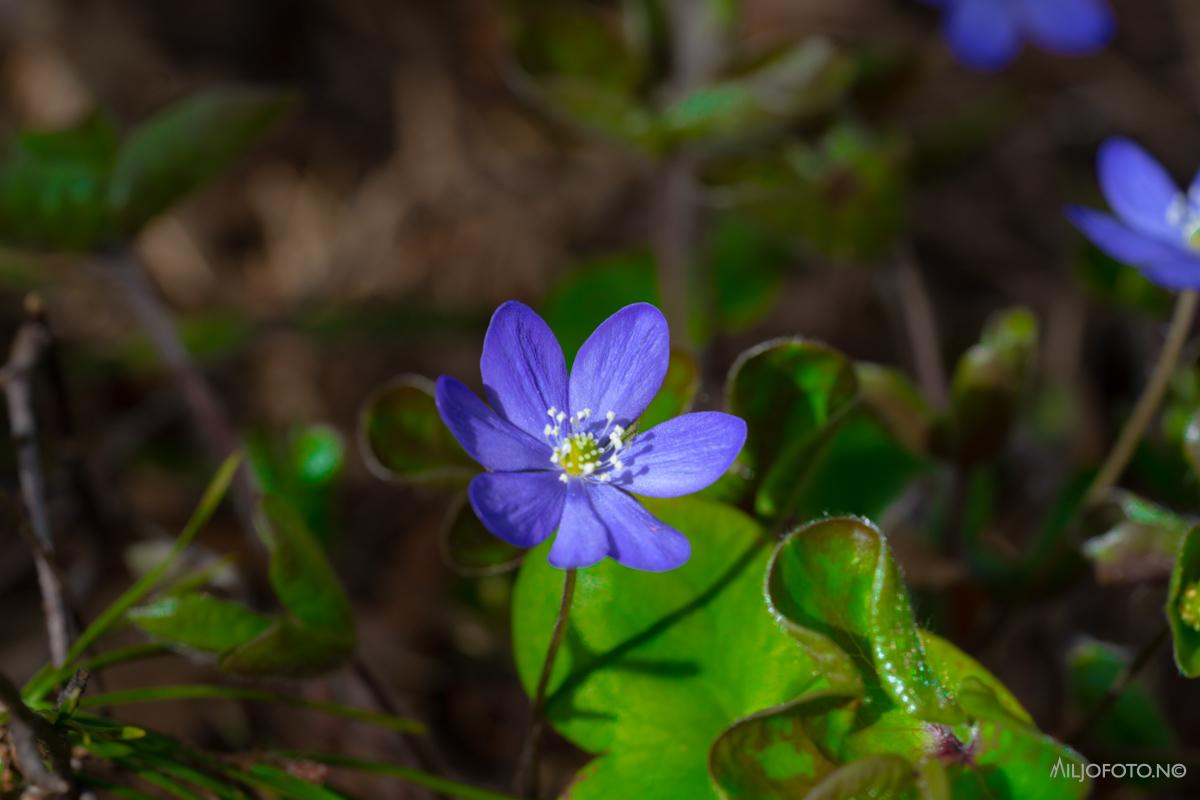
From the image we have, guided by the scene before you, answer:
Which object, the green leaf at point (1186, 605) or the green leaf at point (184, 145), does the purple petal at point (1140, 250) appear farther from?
the green leaf at point (184, 145)

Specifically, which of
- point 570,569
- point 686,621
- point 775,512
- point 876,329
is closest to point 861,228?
point 876,329

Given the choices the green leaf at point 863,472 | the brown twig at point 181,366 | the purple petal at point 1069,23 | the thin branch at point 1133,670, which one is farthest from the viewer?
the purple petal at point 1069,23

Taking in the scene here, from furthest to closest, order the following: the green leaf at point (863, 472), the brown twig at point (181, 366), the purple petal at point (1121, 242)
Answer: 1. the brown twig at point (181, 366)
2. the green leaf at point (863, 472)
3. the purple petal at point (1121, 242)

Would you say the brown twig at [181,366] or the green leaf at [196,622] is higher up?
the brown twig at [181,366]

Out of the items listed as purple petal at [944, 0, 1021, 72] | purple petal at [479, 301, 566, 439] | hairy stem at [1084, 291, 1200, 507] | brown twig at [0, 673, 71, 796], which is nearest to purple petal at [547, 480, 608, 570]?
purple petal at [479, 301, 566, 439]

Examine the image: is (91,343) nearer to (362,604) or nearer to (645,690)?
(362,604)

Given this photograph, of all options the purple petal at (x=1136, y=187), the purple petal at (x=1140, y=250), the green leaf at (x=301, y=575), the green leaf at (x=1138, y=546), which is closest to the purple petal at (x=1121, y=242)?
the purple petal at (x=1140, y=250)

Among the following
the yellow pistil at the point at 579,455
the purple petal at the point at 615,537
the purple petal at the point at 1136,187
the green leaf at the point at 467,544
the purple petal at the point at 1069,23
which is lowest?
the green leaf at the point at 467,544

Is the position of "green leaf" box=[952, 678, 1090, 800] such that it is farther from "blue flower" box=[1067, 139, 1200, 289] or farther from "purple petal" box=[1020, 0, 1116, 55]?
"purple petal" box=[1020, 0, 1116, 55]
